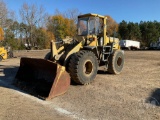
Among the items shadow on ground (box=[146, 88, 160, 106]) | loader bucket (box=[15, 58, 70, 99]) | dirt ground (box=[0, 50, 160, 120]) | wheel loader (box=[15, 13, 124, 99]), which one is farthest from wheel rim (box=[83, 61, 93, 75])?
shadow on ground (box=[146, 88, 160, 106])

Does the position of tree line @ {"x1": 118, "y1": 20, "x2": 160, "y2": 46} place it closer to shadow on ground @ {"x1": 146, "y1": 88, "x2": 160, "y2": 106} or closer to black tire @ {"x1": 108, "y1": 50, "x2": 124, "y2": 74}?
black tire @ {"x1": 108, "y1": 50, "x2": 124, "y2": 74}

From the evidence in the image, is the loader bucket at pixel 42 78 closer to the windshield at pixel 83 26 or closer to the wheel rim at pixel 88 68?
the wheel rim at pixel 88 68

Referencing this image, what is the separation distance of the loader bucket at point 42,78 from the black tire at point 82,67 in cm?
77

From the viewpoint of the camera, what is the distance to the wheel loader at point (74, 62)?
682cm

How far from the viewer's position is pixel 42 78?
7.64m

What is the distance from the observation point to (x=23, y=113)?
5234 mm

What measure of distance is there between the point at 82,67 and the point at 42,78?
4.60 ft

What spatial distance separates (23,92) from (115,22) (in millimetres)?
62210

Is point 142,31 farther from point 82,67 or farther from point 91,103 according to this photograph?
point 91,103

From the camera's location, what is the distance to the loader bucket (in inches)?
256

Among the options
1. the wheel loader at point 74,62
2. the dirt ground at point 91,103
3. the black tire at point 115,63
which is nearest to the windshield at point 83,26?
the wheel loader at point 74,62

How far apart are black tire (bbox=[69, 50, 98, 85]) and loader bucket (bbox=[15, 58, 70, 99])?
766 mm

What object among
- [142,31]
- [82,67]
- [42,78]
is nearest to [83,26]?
[82,67]

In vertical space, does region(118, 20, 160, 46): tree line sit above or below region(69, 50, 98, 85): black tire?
above
